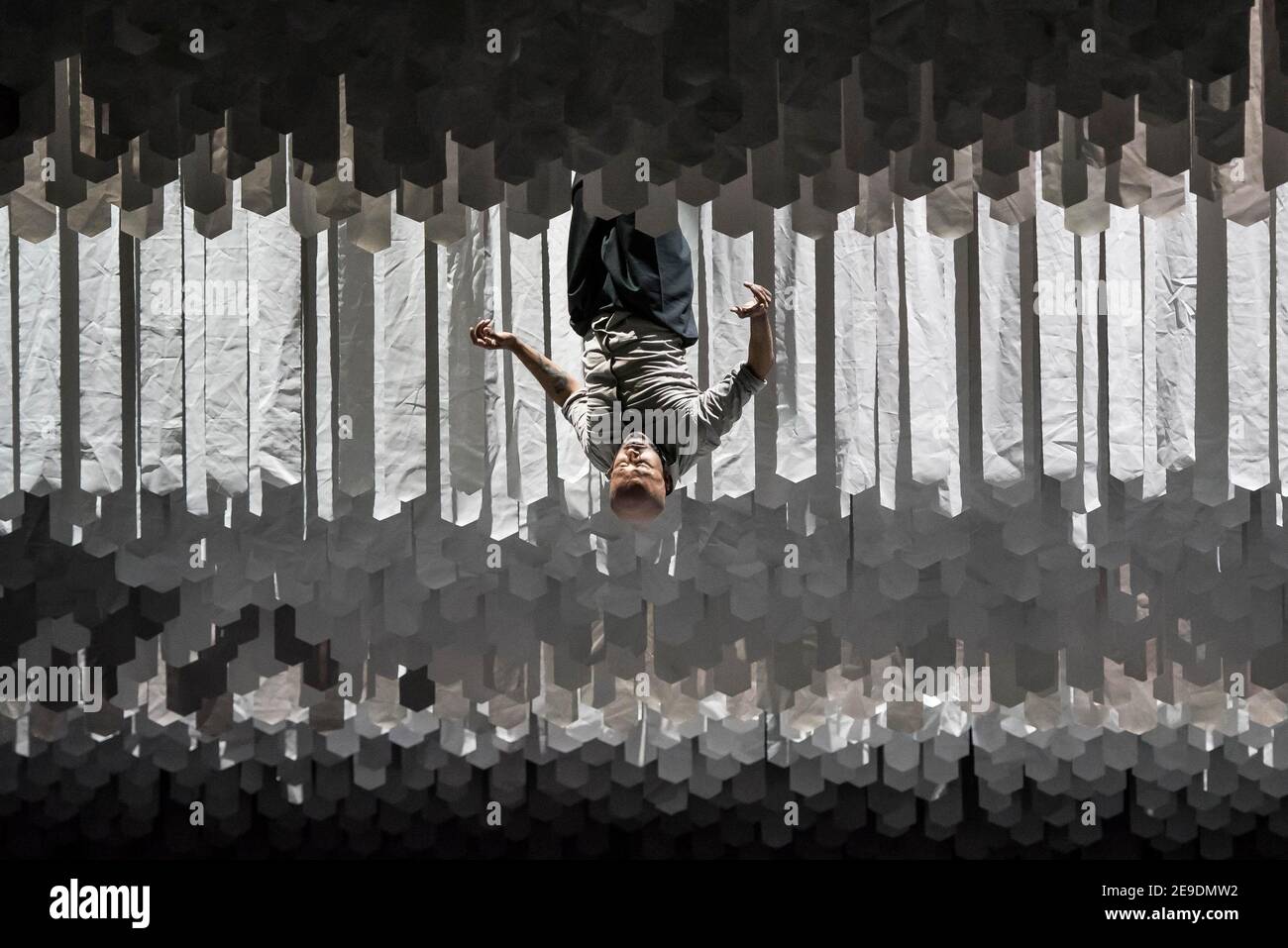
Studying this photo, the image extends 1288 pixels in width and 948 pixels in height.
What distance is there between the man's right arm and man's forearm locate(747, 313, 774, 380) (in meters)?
0.54

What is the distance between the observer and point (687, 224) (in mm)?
3969

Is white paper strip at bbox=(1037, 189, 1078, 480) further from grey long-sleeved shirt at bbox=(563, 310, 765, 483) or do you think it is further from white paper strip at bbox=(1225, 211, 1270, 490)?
grey long-sleeved shirt at bbox=(563, 310, 765, 483)

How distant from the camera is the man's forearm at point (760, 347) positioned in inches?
132

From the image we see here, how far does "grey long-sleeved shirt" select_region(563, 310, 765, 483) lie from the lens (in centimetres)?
358

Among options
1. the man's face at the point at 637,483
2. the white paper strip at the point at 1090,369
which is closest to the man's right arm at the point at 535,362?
the man's face at the point at 637,483

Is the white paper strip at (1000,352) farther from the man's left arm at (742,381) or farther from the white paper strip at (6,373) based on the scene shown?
the white paper strip at (6,373)

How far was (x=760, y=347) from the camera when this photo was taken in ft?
11.2

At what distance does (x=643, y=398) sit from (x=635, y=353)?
0.13 meters

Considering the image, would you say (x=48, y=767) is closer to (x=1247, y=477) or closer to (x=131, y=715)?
(x=131, y=715)

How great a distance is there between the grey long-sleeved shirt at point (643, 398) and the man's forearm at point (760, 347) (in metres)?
0.15

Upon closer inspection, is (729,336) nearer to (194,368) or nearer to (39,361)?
(194,368)

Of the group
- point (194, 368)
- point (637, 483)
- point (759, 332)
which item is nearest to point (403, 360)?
point (194, 368)

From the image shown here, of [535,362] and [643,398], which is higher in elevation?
[535,362]
